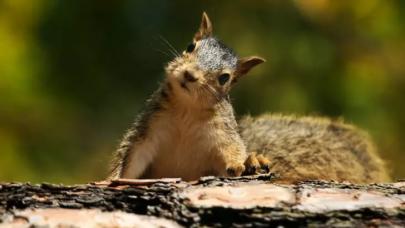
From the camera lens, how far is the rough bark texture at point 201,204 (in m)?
2.04

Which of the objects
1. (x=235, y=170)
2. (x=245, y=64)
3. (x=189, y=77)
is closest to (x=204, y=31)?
(x=245, y=64)

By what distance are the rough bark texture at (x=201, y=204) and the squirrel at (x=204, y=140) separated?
628mm

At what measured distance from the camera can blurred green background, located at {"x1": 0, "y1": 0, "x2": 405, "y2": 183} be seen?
14.6ft

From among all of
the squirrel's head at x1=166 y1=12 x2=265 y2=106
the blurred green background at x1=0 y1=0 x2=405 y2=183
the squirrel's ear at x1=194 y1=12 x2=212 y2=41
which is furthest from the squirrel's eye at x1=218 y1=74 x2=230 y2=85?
the blurred green background at x1=0 y1=0 x2=405 y2=183

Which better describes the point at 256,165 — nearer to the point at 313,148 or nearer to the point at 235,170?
the point at 235,170

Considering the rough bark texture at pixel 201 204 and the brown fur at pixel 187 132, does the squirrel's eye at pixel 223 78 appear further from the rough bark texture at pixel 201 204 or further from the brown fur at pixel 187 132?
the rough bark texture at pixel 201 204

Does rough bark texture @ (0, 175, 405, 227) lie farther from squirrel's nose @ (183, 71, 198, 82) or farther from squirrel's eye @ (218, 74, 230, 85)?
squirrel's eye @ (218, 74, 230, 85)

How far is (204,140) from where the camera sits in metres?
3.00

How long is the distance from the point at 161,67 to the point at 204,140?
1429 mm

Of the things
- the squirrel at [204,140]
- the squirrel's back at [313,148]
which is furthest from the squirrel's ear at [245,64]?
the squirrel's back at [313,148]

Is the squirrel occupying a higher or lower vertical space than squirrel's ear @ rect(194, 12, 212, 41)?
lower

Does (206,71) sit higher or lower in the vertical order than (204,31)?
lower

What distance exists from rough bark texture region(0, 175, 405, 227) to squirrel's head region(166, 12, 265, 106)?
81 centimetres

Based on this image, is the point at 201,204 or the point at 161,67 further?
the point at 161,67
